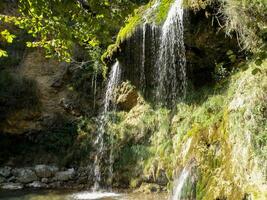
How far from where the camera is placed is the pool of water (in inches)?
334

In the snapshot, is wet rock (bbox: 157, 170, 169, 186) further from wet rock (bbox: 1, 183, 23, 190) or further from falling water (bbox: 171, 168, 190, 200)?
wet rock (bbox: 1, 183, 23, 190)

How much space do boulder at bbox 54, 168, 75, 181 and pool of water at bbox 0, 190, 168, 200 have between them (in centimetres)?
95

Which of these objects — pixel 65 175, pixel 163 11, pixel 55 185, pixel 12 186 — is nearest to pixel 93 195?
pixel 55 185

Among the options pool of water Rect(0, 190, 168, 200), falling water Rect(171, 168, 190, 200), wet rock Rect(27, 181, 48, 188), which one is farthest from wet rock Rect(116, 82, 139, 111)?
falling water Rect(171, 168, 190, 200)

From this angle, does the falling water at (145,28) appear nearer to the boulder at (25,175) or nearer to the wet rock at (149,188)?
the wet rock at (149,188)

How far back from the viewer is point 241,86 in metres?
5.87

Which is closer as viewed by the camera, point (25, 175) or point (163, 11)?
point (163, 11)

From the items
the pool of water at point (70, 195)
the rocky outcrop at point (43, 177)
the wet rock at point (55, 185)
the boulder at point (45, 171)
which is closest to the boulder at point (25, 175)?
the rocky outcrop at point (43, 177)

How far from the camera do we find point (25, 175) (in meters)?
10.7

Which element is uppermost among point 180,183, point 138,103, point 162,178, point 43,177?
point 138,103

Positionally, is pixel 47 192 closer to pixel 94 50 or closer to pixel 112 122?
pixel 112 122

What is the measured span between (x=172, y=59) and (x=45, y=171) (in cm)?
440

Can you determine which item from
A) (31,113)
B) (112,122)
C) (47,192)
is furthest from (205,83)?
(31,113)

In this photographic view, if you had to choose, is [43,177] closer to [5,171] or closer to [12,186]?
[12,186]
